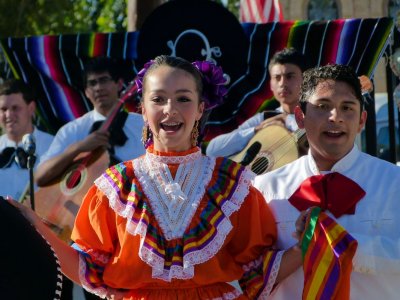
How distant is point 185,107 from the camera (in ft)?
11.3

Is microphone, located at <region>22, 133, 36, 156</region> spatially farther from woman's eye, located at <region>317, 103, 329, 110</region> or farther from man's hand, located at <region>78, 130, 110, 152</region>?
woman's eye, located at <region>317, 103, 329, 110</region>

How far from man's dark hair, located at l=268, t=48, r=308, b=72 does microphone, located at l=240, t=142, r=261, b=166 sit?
0.51 metres

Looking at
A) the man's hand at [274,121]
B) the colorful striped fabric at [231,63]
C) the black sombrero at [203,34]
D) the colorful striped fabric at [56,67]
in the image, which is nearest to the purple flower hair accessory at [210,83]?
the colorful striped fabric at [231,63]

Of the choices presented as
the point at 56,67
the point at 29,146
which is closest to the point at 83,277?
the point at 29,146

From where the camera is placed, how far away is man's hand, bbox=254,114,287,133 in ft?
17.8

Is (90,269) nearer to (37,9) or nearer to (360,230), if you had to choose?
(360,230)

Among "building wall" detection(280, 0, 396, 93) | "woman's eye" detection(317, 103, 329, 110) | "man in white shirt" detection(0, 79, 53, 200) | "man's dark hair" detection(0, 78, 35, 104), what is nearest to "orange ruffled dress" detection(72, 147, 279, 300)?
"woman's eye" detection(317, 103, 329, 110)

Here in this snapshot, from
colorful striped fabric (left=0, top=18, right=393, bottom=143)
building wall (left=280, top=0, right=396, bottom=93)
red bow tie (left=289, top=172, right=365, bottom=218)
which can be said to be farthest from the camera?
building wall (left=280, top=0, right=396, bottom=93)

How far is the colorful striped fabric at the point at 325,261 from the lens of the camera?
329 cm

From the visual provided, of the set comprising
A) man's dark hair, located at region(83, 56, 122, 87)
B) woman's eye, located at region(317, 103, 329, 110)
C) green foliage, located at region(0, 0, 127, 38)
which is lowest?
green foliage, located at region(0, 0, 127, 38)

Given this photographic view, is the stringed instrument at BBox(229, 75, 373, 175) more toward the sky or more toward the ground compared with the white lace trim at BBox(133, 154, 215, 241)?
more toward the ground

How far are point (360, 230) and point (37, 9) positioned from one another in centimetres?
1067

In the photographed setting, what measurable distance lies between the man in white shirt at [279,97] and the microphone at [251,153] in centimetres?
10

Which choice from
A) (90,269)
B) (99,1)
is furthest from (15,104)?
(99,1)
